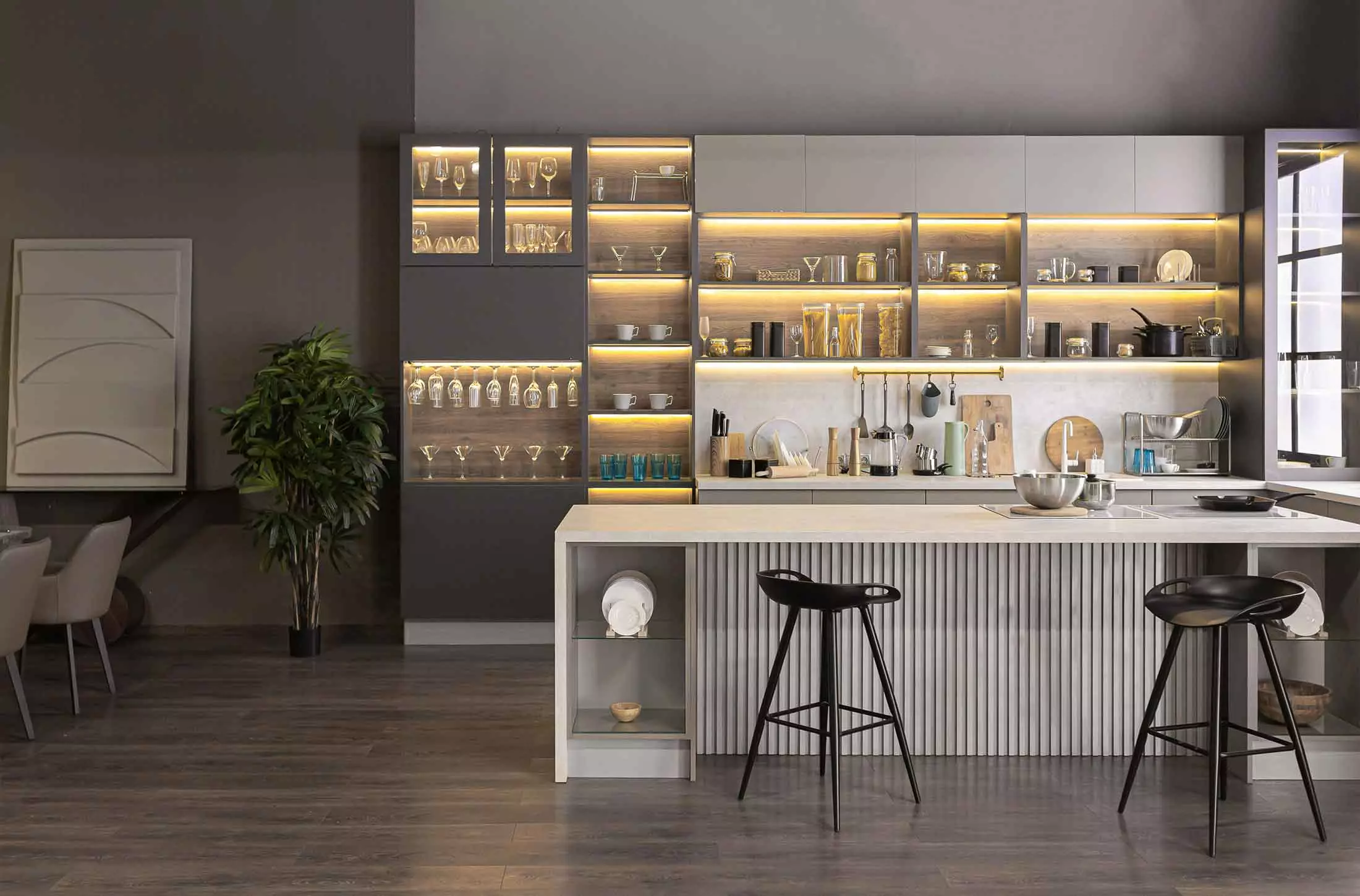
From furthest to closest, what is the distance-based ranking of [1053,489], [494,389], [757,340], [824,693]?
[757,340] → [494,389] → [1053,489] → [824,693]

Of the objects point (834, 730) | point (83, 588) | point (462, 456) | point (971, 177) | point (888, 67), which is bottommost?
point (834, 730)

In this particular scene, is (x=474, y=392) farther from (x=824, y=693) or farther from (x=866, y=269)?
(x=824, y=693)

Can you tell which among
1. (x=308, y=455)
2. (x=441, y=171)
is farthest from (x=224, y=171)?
(x=308, y=455)

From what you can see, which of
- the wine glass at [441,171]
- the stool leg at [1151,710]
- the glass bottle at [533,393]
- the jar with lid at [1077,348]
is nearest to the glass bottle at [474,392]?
the glass bottle at [533,393]

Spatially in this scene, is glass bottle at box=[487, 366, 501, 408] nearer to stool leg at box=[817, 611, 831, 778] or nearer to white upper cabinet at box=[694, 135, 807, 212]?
white upper cabinet at box=[694, 135, 807, 212]

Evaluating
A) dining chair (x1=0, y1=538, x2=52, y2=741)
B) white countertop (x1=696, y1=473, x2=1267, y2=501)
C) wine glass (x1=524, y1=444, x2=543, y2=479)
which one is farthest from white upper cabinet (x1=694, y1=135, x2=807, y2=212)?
dining chair (x1=0, y1=538, x2=52, y2=741)

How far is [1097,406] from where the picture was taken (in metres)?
6.43

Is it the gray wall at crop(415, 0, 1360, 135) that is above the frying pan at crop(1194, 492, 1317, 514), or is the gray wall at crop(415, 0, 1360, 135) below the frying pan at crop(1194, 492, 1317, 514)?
above

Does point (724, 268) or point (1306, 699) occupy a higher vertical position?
point (724, 268)

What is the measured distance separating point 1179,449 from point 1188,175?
5.32 ft

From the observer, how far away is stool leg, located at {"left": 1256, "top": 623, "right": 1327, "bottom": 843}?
333 cm

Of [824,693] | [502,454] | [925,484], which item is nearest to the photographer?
[824,693]

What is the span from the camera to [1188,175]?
605 centimetres

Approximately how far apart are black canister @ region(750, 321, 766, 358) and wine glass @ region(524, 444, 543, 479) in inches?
54.5
